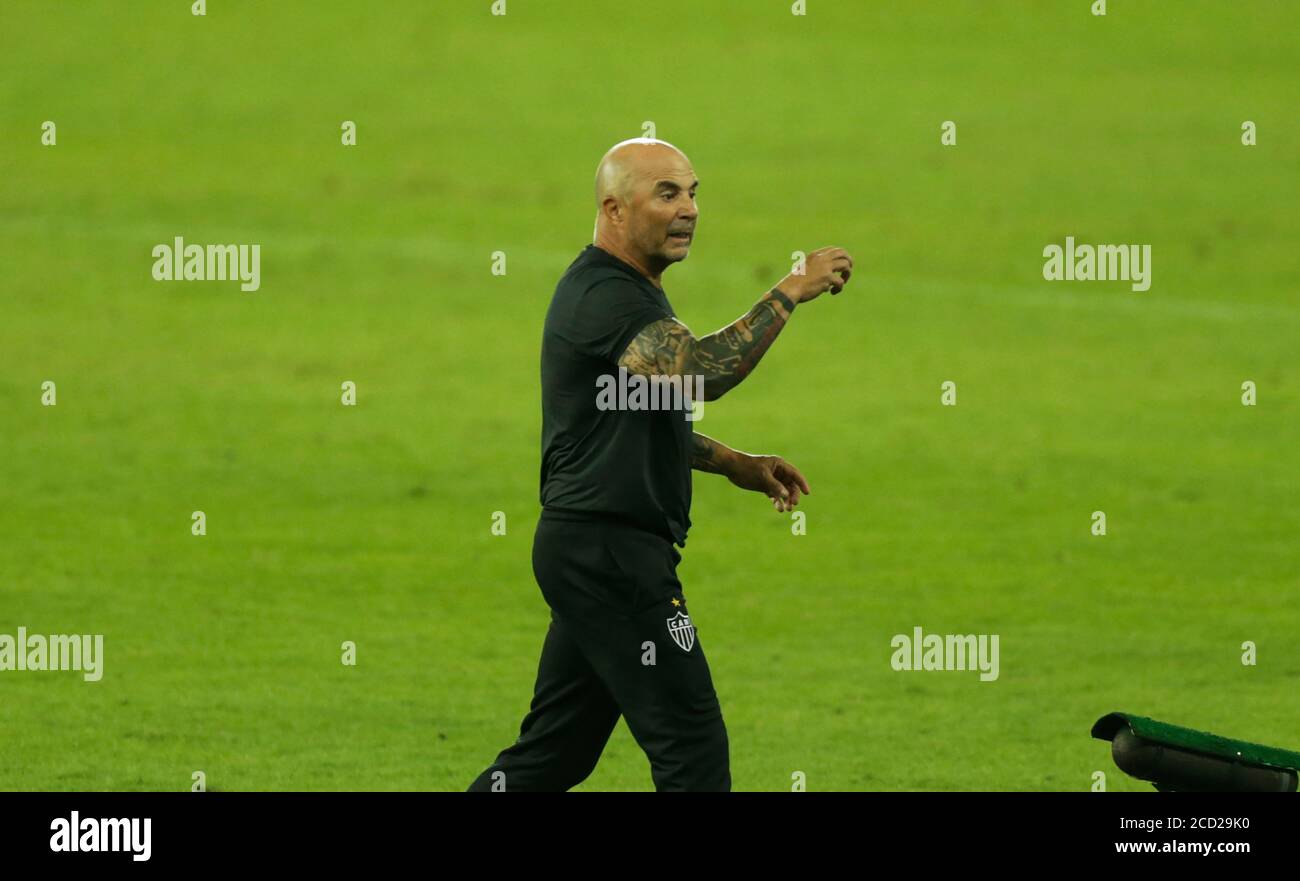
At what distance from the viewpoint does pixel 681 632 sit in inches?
292

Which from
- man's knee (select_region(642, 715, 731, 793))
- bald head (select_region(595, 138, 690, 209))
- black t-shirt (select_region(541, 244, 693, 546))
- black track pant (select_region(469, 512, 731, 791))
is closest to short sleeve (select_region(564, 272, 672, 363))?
black t-shirt (select_region(541, 244, 693, 546))

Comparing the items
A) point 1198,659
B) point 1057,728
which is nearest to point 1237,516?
point 1198,659

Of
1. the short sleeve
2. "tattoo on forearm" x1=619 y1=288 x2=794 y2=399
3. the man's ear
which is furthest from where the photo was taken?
the man's ear

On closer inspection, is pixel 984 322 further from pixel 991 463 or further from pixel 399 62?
pixel 399 62

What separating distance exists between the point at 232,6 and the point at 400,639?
3310cm

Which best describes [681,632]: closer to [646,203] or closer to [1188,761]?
[646,203]

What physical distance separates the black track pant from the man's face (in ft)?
3.29

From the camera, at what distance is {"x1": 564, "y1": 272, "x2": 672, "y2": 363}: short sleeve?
7.20m

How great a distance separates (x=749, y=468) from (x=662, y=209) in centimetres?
128

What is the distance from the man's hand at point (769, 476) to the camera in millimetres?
8211

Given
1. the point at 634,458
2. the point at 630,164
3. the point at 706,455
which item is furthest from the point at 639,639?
the point at 630,164

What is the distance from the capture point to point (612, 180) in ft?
24.5

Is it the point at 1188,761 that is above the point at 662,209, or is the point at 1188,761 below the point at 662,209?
below

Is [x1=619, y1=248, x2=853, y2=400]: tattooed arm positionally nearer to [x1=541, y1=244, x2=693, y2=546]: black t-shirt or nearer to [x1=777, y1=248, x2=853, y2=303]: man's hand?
[x1=777, y1=248, x2=853, y2=303]: man's hand
